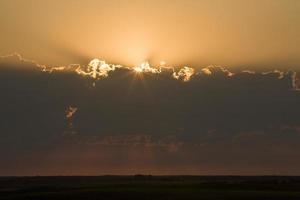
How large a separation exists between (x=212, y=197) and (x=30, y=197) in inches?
1033

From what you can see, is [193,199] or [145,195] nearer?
[193,199]

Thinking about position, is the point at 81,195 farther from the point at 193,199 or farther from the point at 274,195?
the point at 274,195

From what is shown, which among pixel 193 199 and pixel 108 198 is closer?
pixel 193 199

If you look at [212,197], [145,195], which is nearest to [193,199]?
[212,197]

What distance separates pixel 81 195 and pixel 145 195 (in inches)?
381

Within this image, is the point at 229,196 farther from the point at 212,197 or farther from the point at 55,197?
the point at 55,197

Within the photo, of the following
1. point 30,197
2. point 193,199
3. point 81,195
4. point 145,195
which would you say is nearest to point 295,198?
point 193,199

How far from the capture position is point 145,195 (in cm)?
9031

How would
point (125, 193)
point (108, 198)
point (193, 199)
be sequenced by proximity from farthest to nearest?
point (125, 193), point (108, 198), point (193, 199)

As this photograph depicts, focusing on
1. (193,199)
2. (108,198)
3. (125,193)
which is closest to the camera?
(193,199)

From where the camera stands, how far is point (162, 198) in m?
84.8

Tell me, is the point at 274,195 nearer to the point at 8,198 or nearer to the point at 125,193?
the point at 125,193

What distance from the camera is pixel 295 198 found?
82.4m

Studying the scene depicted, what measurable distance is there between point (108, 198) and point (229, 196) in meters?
16.4
